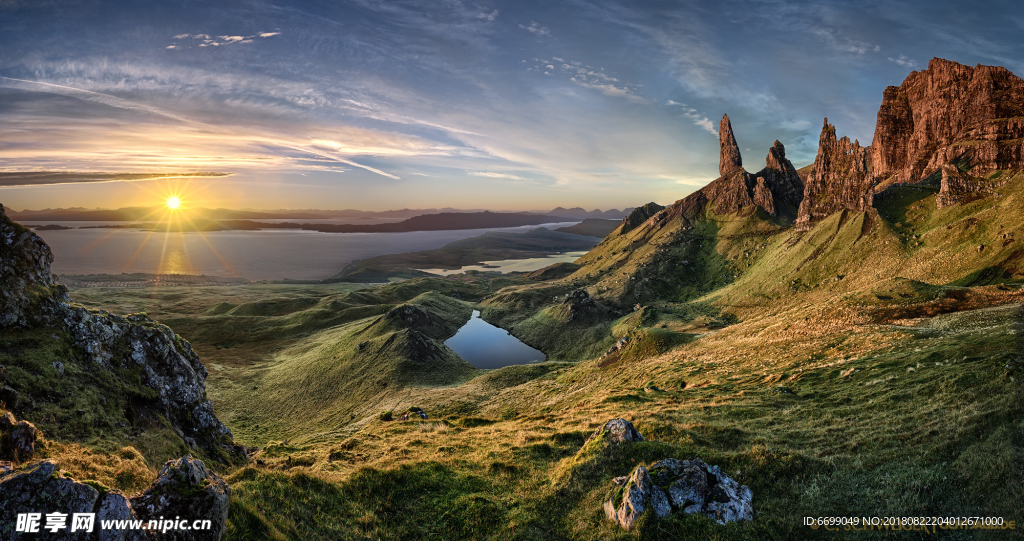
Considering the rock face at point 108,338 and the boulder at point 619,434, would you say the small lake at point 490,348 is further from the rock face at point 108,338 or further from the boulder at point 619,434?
the boulder at point 619,434

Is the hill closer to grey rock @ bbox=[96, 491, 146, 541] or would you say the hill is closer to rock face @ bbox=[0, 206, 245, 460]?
rock face @ bbox=[0, 206, 245, 460]

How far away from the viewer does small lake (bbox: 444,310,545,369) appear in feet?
415

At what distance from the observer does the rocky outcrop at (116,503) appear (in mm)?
11477

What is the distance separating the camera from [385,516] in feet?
66.9

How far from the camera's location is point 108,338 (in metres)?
33.7

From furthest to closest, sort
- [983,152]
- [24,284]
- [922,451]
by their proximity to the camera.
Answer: [983,152] → [24,284] → [922,451]

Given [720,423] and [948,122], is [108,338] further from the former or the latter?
[948,122]

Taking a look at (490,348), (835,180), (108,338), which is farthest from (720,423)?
(835,180)

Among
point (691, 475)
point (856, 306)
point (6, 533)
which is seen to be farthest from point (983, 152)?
point (6, 533)

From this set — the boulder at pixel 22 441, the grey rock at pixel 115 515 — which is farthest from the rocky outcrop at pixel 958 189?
the boulder at pixel 22 441

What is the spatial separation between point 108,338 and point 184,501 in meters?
31.0

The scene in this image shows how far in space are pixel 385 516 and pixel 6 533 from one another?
44.5 feet

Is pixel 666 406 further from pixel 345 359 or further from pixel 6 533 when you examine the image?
pixel 345 359

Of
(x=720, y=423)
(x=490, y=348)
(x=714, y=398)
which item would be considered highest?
(x=720, y=423)
